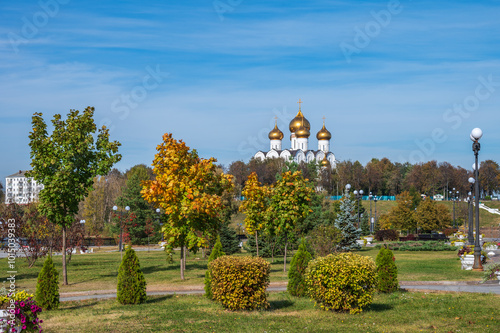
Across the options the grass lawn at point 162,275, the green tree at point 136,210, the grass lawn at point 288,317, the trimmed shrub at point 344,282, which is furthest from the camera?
the green tree at point 136,210

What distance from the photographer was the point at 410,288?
15.7m

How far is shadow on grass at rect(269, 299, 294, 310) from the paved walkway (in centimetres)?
259

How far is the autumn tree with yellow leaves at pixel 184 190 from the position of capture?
18.4 m

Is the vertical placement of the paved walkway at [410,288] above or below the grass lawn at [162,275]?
above

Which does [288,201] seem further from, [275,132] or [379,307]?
[275,132]

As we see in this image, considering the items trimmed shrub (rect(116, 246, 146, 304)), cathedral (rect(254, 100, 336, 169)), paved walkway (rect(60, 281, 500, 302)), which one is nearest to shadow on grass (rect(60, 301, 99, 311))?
paved walkway (rect(60, 281, 500, 302))

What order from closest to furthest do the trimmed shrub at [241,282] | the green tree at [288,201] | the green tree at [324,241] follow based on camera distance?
1. the trimmed shrub at [241,282]
2. the green tree at [288,201]
3. the green tree at [324,241]

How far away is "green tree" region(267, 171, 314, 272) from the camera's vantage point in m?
21.4

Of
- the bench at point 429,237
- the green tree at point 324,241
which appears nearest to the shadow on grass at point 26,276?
the green tree at point 324,241

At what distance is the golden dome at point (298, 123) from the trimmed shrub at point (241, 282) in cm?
11282

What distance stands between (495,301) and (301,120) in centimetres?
11329

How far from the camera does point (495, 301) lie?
41.9 ft

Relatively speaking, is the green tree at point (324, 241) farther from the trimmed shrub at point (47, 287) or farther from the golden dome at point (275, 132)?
the golden dome at point (275, 132)

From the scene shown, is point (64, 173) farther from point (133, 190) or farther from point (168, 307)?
point (133, 190)
